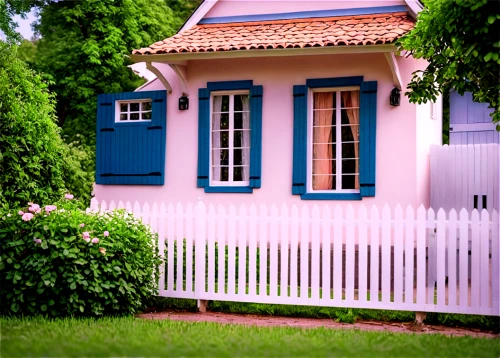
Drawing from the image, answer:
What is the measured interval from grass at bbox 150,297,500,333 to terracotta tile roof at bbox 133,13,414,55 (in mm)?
4379

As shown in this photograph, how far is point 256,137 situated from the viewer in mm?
13062

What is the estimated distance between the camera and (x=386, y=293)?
9.06 metres

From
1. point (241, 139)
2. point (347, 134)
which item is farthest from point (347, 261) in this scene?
point (241, 139)

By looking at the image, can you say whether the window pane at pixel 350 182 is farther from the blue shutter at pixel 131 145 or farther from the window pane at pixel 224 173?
the blue shutter at pixel 131 145

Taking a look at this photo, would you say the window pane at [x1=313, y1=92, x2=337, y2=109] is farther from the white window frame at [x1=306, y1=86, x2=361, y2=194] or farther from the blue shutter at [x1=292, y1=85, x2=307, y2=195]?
the blue shutter at [x1=292, y1=85, x2=307, y2=195]

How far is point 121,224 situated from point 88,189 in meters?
6.47

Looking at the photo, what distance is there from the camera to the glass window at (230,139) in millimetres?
13352

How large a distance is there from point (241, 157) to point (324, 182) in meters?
1.61

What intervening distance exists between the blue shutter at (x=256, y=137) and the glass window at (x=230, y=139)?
25cm

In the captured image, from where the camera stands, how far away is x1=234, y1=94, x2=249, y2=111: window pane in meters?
13.4

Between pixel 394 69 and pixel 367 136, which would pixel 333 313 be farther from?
pixel 394 69

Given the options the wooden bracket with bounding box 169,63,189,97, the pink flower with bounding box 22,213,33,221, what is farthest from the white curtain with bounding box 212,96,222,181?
the pink flower with bounding box 22,213,33,221

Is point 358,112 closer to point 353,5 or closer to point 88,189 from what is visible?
point 353,5

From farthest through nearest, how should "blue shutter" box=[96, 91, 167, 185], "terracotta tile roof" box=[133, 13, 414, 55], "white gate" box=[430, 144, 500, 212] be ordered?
"blue shutter" box=[96, 91, 167, 185], "white gate" box=[430, 144, 500, 212], "terracotta tile roof" box=[133, 13, 414, 55]
